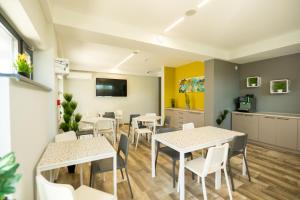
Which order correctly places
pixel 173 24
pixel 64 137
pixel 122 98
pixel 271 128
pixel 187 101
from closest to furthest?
pixel 64 137
pixel 173 24
pixel 271 128
pixel 187 101
pixel 122 98

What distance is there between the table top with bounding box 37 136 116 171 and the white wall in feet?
15.5

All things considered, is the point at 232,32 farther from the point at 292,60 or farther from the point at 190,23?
the point at 292,60

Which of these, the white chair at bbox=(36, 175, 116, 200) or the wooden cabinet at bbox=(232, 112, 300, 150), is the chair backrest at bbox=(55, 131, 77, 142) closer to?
the white chair at bbox=(36, 175, 116, 200)

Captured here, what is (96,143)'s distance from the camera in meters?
1.92

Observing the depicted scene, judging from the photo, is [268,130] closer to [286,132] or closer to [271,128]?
[271,128]

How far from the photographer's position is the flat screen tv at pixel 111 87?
644 centimetres

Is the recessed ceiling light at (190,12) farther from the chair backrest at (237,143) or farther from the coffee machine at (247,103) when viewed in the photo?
the coffee machine at (247,103)

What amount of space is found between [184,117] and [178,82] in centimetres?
165

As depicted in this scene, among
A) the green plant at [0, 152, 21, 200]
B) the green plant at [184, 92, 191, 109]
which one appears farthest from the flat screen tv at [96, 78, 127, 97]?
the green plant at [0, 152, 21, 200]

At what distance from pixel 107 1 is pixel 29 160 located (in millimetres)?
2201

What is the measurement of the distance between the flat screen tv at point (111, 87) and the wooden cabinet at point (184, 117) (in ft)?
7.89

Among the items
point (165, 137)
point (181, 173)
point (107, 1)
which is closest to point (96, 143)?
point (165, 137)

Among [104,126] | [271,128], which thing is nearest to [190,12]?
[104,126]

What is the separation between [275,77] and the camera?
4.01m
